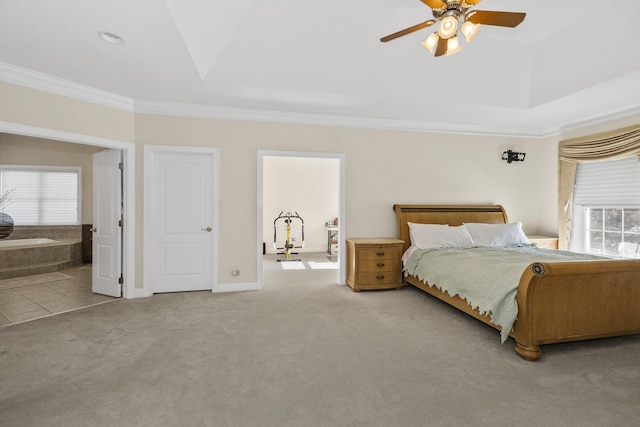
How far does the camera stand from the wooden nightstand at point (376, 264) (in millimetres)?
4574

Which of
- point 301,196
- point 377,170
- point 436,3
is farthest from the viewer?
point 301,196

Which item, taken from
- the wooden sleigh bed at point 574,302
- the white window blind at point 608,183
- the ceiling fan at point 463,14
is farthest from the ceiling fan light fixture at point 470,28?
the white window blind at point 608,183

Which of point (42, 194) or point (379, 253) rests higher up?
point (42, 194)

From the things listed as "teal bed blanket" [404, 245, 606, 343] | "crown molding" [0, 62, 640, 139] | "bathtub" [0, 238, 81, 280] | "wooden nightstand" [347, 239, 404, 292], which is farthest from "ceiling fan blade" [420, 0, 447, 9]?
"bathtub" [0, 238, 81, 280]

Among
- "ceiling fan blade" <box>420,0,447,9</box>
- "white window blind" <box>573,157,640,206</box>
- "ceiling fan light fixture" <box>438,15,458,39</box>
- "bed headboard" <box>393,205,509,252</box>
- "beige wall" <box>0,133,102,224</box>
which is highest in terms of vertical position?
"ceiling fan blade" <box>420,0,447,9</box>

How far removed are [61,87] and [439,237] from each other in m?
4.99

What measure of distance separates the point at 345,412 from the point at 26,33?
3.77m

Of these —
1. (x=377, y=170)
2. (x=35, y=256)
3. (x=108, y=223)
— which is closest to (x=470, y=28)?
(x=377, y=170)

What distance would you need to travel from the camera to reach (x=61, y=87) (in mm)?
3564

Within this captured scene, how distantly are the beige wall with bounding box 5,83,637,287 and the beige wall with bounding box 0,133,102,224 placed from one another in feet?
10.9

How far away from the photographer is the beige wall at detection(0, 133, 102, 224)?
21.7ft

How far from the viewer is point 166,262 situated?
4430 millimetres

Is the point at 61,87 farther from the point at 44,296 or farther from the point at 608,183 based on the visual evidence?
the point at 608,183

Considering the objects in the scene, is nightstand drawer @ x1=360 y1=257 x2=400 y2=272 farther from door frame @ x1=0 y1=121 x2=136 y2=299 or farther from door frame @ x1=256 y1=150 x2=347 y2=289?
door frame @ x1=0 y1=121 x2=136 y2=299
